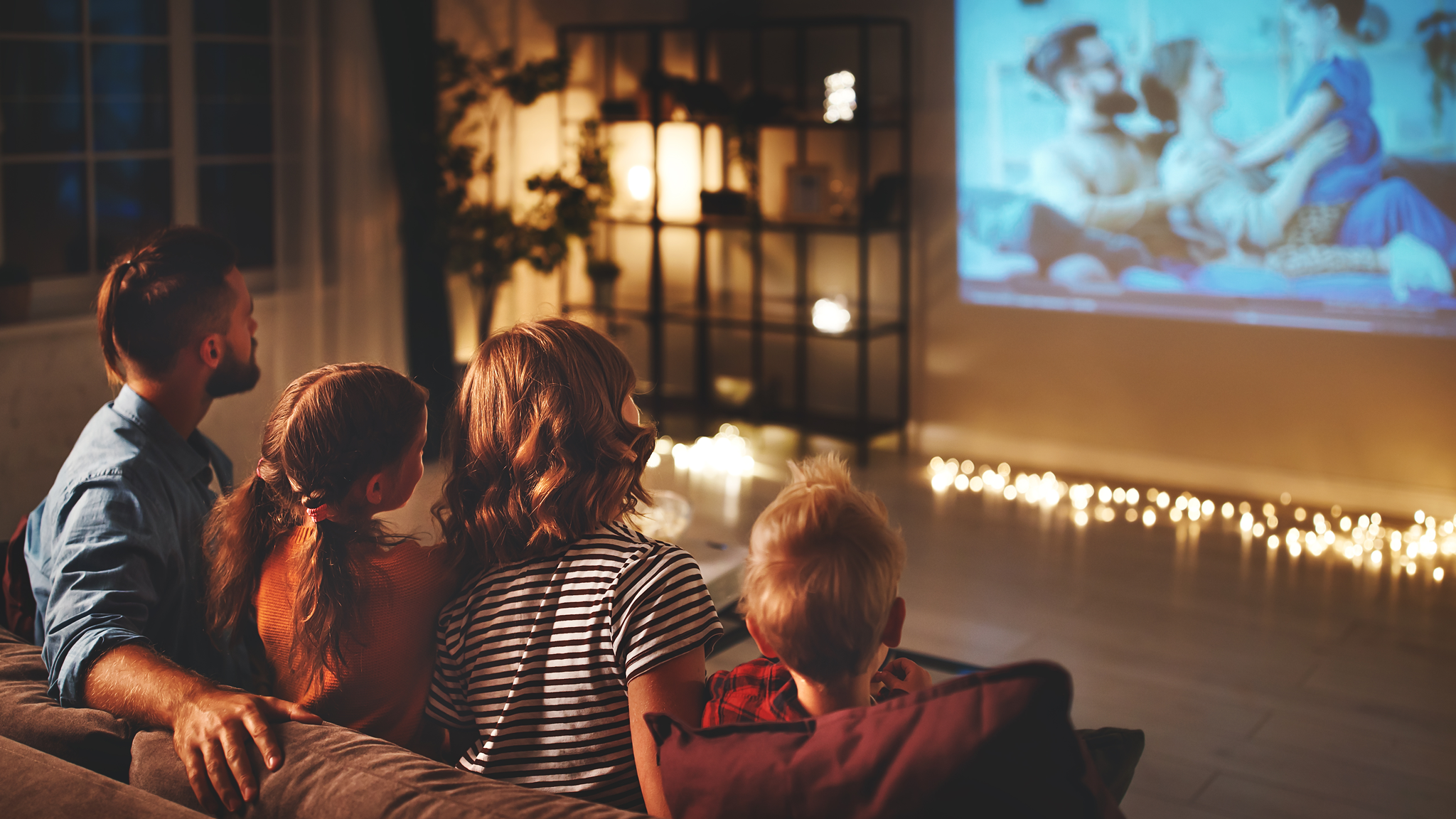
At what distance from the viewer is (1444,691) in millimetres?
3021

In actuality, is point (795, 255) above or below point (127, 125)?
below

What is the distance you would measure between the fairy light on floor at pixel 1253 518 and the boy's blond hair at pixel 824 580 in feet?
11.1

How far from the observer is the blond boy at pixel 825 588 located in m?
1.10

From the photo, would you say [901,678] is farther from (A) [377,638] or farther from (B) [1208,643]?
(B) [1208,643]

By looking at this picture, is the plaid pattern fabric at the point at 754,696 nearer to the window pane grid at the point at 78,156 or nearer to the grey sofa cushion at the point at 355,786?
the grey sofa cushion at the point at 355,786

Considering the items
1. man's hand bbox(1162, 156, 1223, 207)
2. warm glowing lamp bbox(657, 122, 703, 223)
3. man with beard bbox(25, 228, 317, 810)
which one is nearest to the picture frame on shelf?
warm glowing lamp bbox(657, 122, 703, 223)

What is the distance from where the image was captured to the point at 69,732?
50.9 inches

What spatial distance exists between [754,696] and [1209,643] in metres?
2.43

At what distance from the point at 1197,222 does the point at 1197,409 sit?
74 centimetres

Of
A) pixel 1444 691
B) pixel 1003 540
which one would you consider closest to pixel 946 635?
pixel 1003 540

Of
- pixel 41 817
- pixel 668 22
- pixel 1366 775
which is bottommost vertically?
pixel 1366 775

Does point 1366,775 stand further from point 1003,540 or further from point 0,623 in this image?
point 0,623

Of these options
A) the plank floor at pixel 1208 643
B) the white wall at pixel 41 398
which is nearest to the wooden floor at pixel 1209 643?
the plank floor at pixel 1208 643

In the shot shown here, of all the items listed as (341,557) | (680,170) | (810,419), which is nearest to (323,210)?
(680,170)
